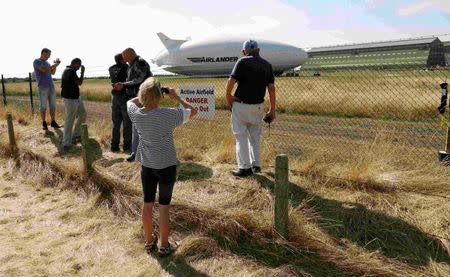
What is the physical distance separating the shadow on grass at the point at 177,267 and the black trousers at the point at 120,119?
3.82 meters

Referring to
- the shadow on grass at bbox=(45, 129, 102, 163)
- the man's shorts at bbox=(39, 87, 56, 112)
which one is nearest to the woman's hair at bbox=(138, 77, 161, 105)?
the shadow on grass at bbox=(45, 129, 102, 163)

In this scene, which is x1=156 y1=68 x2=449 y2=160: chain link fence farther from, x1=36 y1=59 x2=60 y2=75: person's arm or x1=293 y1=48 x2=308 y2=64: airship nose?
x1=293 y1=48 x2=308 y2=64: airship nose

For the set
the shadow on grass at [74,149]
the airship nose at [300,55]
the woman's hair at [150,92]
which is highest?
the airship nose at [300,55]

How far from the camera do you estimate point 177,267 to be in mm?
4133

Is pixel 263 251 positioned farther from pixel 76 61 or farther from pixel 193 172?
pixel 76 61

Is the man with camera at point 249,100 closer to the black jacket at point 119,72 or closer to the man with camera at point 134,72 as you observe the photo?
the man with camera at point 134,72

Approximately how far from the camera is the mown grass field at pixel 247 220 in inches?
160

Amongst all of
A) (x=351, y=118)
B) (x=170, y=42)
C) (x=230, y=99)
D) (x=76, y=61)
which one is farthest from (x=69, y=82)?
(x=170, y=42)

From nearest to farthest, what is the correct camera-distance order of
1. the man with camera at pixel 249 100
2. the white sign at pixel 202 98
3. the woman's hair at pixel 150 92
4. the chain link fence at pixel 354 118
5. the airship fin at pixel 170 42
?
1. the woman's hair at pixel 150 92
2. the man with camera at pixel 249 100
3. the white sign at pixel 202 98
4. the chain link fence at pixel 354 118
5. the airship fin at pixel 170 42

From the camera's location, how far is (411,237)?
4.26m

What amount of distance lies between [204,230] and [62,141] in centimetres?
525

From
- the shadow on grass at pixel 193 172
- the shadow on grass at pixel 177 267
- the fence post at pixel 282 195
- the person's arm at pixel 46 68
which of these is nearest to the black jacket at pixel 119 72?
the shadow on grass at pixel 193 172

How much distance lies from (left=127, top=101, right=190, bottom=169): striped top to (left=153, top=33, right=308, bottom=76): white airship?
3964 centimetres

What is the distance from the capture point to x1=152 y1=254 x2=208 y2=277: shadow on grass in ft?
13.2
